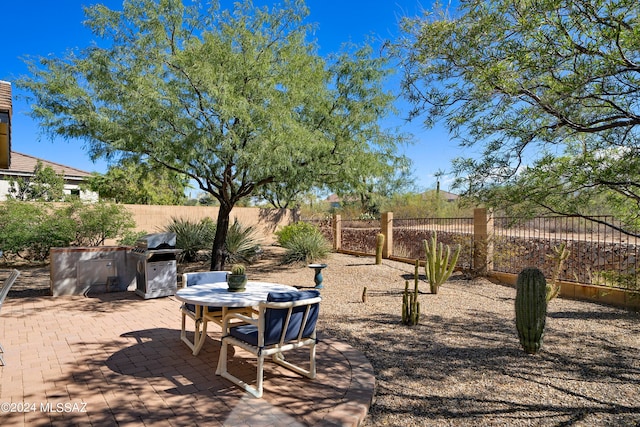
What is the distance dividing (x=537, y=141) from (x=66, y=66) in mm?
9588

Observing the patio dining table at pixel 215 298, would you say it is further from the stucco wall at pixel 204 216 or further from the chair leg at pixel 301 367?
the stucco wall at pixel 204 216

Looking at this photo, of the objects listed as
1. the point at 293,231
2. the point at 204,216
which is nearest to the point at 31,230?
the point at 204,216

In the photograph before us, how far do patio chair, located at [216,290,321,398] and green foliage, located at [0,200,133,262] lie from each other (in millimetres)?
10058

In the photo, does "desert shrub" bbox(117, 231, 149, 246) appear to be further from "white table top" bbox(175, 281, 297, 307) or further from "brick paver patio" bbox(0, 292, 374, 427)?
"white table top" bbox(175, 281, 297, 307)

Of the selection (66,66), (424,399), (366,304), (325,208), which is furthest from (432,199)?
(424,399)

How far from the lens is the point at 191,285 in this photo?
514 cm

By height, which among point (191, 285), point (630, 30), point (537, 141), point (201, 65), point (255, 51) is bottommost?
point (191, 285)

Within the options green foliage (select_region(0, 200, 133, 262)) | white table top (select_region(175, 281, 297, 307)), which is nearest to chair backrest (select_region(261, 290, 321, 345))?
white table top (select_region(175, 281, 297, 307))

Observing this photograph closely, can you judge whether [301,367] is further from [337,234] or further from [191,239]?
[337,234]

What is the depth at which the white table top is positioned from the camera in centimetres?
400

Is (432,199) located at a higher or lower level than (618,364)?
higher

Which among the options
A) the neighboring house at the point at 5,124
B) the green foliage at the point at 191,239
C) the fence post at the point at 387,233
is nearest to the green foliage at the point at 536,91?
the neighboring house at the point at 5,124

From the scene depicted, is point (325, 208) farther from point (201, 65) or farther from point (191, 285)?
point (191, 285)

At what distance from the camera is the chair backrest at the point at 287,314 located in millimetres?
3607
